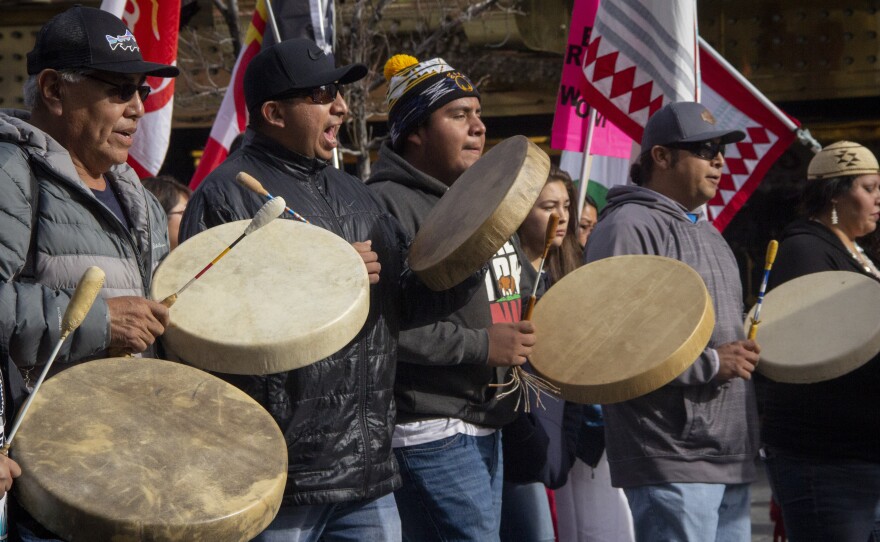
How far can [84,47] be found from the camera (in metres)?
2.93

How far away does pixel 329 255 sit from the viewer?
9.85 ft

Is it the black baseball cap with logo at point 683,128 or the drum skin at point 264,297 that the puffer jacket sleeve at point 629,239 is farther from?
the drum skin at point 264,297

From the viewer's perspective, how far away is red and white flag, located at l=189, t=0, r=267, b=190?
663cm

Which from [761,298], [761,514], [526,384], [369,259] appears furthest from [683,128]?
[761,514]

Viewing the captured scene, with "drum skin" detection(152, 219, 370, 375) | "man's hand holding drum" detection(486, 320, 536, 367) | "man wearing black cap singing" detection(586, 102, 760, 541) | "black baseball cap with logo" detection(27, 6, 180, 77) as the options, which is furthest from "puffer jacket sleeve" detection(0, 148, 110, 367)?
"man wearing black cap singing" detection(586, 102, 760, 541)

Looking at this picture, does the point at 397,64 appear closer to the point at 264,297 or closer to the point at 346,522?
the point at 264,297

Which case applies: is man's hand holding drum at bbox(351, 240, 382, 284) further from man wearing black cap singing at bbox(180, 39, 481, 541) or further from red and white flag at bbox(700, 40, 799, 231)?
red and white flag at bbox(700, 40, 799, 231)

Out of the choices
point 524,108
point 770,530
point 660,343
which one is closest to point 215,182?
point 660,343

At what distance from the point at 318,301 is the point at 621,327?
4.27 feet

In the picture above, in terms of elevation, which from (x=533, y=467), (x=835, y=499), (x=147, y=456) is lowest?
(x=835, y=499)

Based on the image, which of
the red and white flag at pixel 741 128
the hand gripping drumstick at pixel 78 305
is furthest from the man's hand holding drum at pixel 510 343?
the red and white flag at pixel 741 128

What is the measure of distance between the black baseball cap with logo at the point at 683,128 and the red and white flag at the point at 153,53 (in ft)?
9.36

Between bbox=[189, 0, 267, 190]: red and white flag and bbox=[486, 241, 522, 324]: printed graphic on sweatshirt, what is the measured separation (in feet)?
9.95

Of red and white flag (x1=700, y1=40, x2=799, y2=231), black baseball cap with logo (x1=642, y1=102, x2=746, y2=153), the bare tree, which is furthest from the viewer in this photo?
the bare tree
